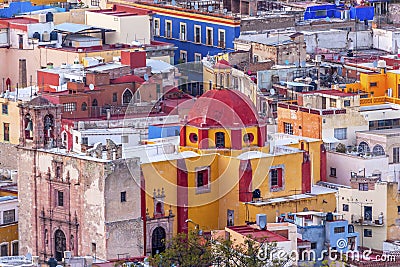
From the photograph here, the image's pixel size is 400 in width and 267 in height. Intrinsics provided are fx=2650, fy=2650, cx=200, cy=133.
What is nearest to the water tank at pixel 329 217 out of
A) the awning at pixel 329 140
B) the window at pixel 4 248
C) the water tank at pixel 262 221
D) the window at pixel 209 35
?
the water tank at pixel 262 221

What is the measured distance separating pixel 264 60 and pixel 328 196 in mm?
18917

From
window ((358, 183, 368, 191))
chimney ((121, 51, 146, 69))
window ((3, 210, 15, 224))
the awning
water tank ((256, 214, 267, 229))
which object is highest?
chimney ((121, 51, 146, 69))

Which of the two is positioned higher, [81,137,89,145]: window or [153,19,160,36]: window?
[153,19,160,36]: window

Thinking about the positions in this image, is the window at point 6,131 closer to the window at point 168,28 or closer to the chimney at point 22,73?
the chimney at point 22,73

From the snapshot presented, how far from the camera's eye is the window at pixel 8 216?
95.8 meters

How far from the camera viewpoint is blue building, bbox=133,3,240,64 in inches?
4739

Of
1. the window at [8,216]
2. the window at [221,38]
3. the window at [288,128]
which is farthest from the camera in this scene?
the window at [221,38]

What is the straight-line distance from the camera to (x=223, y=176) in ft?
307

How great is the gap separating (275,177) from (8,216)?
984cm

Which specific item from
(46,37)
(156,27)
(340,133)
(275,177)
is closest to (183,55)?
(156,27)

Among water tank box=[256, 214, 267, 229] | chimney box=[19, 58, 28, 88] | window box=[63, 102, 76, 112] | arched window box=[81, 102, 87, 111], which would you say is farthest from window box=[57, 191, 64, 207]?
chimney box=[19, 58, 28, 88]

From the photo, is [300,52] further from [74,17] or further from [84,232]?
[84,232]

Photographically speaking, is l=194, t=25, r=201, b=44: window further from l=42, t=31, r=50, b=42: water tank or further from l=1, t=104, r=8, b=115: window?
l=1, t=104, r=8, b=115: window

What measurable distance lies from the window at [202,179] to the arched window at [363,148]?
24.7ft
